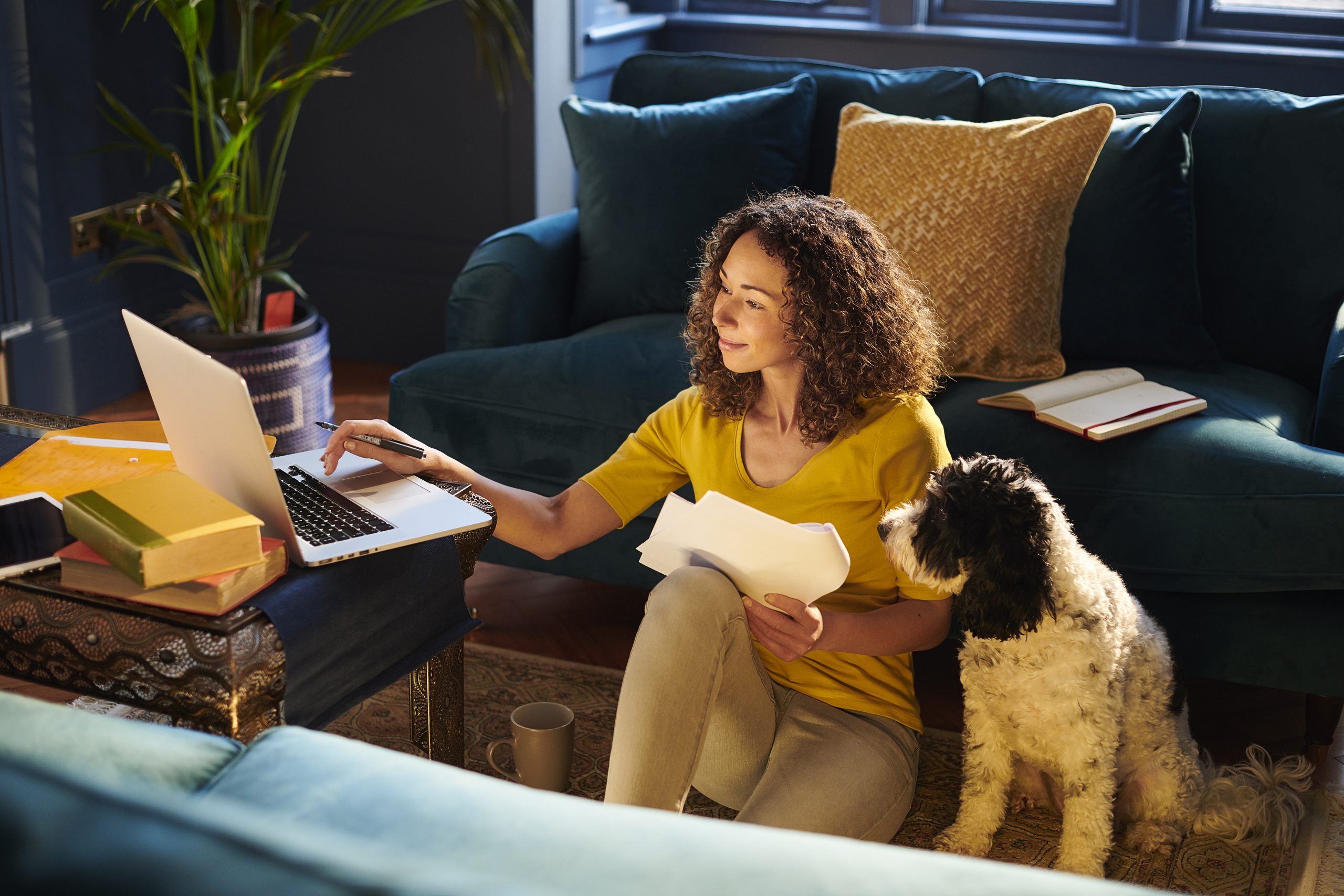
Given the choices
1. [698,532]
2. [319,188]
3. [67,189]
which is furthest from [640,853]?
[319,188]

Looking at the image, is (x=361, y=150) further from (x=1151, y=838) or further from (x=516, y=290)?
(x=1151, y=838)

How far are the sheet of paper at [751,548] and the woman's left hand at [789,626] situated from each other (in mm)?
14

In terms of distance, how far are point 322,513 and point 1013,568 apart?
2.69 feet

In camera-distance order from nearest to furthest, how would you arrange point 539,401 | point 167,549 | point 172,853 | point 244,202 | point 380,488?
point 172,853 → point 167,549 → point 380,488 → point 539,401 → point 244,202

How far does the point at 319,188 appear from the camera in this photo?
4.23 m

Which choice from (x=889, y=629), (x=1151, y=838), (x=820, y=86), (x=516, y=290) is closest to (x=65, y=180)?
(x=516, y=290)

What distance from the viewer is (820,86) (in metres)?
2.94

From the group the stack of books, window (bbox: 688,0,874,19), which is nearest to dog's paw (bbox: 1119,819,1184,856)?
the stack of books

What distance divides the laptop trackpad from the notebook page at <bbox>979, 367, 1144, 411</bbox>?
115 cm

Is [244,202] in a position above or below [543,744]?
above

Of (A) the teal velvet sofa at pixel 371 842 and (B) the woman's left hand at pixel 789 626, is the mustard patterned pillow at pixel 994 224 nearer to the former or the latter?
(B) the woman's left hand at pixel 789 626

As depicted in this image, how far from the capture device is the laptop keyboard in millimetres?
1384

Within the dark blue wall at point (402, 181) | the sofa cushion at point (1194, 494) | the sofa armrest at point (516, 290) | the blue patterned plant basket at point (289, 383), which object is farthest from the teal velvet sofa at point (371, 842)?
the dark blue wall at point (402, 181)

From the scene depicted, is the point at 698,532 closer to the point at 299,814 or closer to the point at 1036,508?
the point at 1036,508
